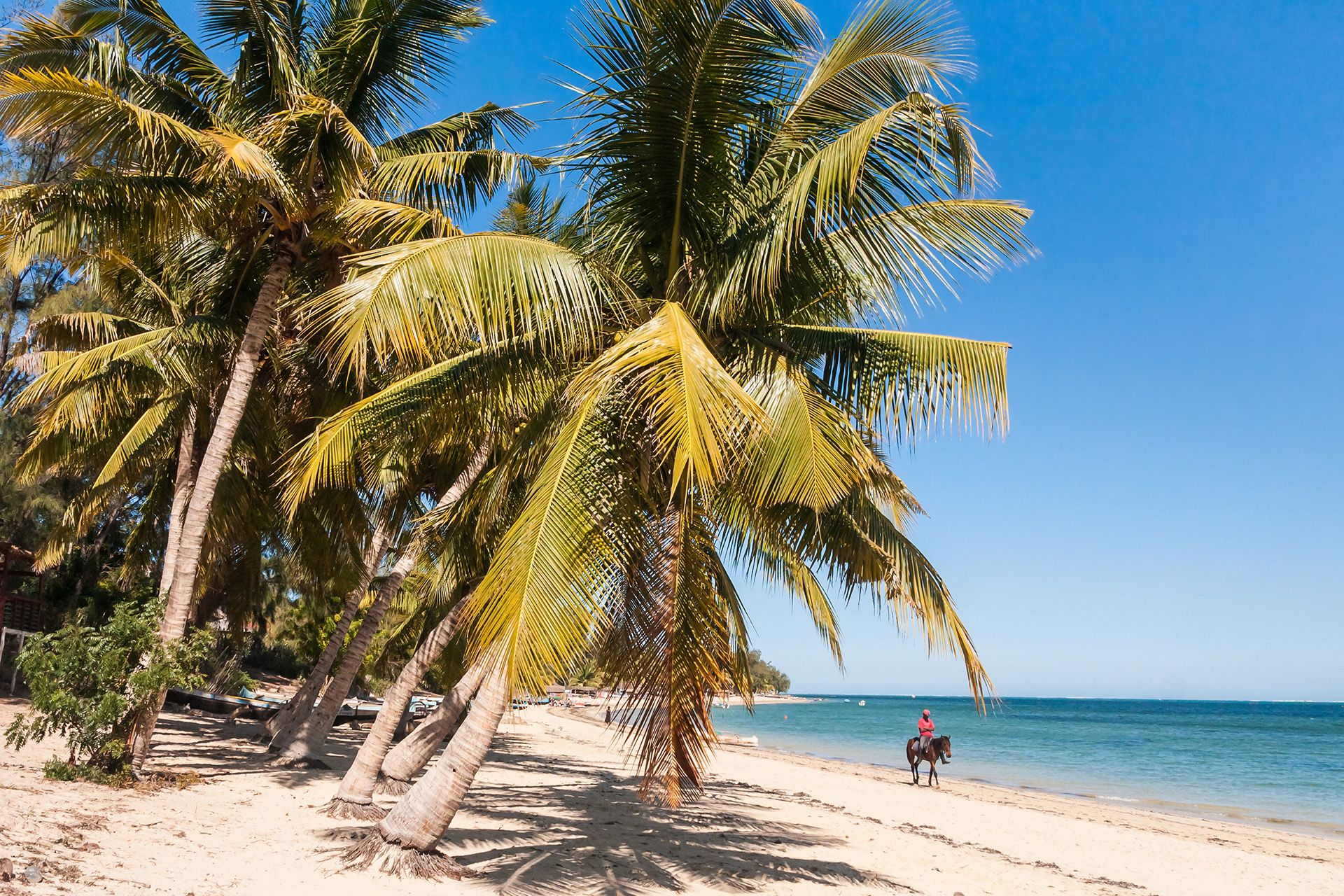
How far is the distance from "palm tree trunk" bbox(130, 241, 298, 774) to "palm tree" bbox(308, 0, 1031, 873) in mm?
3080

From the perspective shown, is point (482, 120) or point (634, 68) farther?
point (482, 120)

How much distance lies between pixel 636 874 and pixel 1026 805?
47.5 feet

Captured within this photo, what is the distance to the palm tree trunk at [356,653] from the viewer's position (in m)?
9.60

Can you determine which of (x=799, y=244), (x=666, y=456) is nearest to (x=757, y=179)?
(x=799, y=244)

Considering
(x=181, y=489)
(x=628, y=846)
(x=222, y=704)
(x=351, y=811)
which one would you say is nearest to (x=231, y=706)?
(x=222, y=704)

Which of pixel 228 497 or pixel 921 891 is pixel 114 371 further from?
pixel 921 891

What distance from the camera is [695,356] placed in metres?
4.76

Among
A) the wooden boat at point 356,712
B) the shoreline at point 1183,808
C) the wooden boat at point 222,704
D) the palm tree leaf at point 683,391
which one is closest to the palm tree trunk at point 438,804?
the palm tree leaf at point 683,391

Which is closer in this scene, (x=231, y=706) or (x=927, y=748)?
(x=927, y=748)

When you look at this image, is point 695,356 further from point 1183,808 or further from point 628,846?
point 1183,808

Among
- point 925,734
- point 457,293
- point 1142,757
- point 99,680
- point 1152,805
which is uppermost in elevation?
point 457,293

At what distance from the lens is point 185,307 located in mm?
12500

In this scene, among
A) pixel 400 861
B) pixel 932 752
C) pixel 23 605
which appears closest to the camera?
pixel 400 861

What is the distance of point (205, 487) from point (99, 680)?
2.03 m
